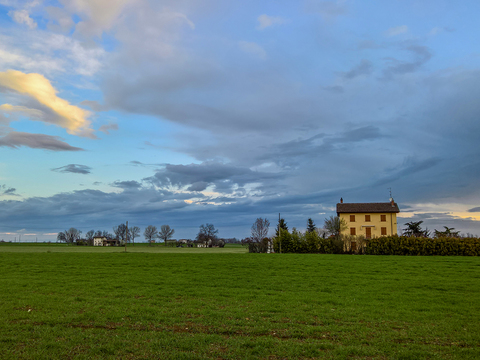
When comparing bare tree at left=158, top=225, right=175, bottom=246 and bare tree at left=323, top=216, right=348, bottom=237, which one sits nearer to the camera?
bare tree at left=323, top=216, right=348, bottom=237

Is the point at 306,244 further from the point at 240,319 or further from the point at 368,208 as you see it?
the point at 240,319

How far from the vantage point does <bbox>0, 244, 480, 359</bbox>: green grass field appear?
261 inches

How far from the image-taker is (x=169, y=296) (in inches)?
499

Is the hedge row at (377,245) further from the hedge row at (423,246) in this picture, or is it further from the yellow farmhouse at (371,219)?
the yellow farmhouse at (371,219)

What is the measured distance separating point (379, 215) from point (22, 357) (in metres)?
62.0

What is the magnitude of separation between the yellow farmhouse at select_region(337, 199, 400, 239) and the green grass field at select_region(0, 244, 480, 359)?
150 ft

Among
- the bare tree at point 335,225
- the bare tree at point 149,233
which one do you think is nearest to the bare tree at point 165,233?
the bare tree at point 149,233

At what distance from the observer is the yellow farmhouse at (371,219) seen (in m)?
60.3

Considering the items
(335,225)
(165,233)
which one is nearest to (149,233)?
(165,233)

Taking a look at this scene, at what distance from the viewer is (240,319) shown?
9.03 m

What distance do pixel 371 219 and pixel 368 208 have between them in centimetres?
205

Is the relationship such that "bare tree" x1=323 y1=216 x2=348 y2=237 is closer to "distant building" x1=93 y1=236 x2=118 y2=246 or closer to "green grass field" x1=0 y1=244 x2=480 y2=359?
"green grass field" x1=0 y1=244 x2=480 y2=359

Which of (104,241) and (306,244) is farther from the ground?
(306,244)

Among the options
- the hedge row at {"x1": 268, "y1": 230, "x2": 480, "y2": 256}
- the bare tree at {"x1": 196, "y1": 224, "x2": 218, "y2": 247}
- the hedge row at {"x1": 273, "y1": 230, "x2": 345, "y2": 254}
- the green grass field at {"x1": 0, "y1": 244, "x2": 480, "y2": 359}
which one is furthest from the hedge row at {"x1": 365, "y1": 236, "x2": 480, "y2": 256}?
the bare tree at {"x1": 196, "y1": 224, "x2": 218, "y2": 247}
